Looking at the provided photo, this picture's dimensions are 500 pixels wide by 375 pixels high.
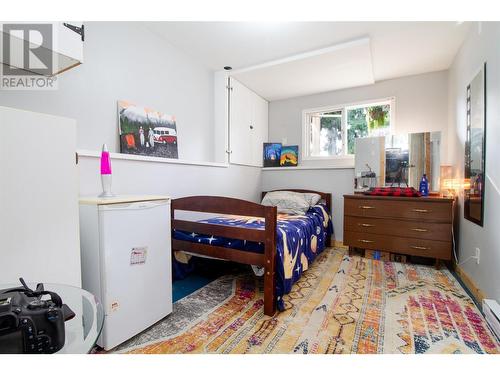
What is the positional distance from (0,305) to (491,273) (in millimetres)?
2522

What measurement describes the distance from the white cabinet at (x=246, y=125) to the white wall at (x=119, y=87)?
1.51 feet

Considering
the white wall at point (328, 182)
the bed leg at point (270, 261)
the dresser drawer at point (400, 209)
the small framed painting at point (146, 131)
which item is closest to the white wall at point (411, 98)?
the white wall at point (328, 182)

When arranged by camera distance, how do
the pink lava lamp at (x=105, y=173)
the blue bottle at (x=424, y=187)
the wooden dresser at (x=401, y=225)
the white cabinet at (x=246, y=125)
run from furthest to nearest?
the white cabinet at (x=246, y=125)
the blue bottle at (x=424, y=187)
the wooden dresser at (x=401, y=225)
the pink lava lamp at (x=105, y=173)

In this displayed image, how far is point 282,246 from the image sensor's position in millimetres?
1740

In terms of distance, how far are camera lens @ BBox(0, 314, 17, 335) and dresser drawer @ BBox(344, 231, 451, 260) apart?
9.49 feet

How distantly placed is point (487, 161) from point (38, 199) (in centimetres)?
270

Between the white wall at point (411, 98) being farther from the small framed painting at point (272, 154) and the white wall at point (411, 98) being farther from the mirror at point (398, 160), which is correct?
the small framed painting at point (272, 154)

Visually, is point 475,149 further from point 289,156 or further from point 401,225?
point 289,156

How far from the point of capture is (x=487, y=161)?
170 cm

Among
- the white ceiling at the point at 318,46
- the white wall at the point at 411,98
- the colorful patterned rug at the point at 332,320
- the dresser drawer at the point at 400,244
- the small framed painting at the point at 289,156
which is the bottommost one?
the colorful patterned rug at the point at 332,320

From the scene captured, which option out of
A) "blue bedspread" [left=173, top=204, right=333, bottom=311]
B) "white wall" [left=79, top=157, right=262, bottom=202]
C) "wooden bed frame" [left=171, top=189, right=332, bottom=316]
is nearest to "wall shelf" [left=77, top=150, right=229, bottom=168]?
"white wall" [left=79, top=157, right=262, bottom=202]

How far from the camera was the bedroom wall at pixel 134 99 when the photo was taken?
65.0 inches

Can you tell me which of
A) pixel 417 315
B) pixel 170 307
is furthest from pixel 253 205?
pixel 417 315

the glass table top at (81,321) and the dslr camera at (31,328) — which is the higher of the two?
the dslr camera at (31,328)
